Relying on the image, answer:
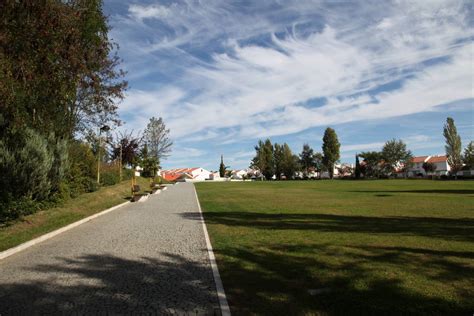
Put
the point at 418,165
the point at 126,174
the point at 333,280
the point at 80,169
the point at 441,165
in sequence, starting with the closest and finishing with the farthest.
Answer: the point at 333,280 < the point at 80,169 < the point at 126,174 < the point at 441,165 < the point at 418,165

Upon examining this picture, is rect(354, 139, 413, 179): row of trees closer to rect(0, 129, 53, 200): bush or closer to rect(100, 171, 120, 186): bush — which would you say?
rect(100, 171, 120, 186): bush

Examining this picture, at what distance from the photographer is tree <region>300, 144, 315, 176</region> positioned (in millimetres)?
106125

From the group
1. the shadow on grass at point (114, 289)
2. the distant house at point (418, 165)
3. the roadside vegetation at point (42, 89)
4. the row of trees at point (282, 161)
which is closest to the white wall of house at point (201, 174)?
the row of trees at point (282, 161)

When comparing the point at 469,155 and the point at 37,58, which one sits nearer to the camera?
the point at 37,58

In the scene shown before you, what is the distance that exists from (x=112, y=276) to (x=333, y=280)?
3.64m

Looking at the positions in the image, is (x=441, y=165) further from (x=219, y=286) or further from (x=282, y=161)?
(x=219, y=286)

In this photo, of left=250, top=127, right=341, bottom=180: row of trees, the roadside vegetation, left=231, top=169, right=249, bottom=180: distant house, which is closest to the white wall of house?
left=231, top=169, right=249, bottom=180: distant house

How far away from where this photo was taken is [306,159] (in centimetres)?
10675

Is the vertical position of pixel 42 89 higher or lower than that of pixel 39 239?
higher

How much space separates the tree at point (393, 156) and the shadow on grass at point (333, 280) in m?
95.7

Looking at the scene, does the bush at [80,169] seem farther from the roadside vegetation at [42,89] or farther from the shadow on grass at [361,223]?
the shadow on grass at [361,223]

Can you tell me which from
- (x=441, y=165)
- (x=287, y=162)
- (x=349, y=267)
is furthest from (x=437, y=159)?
(x=349, y=267)

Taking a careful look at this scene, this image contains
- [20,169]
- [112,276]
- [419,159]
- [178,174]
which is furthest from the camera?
[178,174]

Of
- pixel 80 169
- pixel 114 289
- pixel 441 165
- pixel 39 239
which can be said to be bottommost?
pixel 114 289
